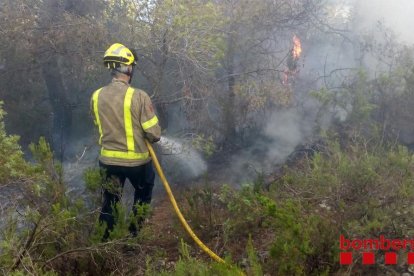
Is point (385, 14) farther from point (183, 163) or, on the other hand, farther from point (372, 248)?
point (372, 248)

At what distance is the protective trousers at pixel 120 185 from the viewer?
Result: 355cm

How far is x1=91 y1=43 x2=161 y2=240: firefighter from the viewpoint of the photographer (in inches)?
142

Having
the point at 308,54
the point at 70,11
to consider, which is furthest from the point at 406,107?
the point at 70,11

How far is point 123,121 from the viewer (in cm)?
360

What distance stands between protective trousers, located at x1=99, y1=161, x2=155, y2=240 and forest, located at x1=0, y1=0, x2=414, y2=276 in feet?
0.56

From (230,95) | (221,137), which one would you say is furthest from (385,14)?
(221,137)

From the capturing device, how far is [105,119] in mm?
3635

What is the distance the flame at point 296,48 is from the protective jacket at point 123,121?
3.75 meters

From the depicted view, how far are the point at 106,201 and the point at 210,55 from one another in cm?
259

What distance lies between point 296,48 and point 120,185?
4.42 m

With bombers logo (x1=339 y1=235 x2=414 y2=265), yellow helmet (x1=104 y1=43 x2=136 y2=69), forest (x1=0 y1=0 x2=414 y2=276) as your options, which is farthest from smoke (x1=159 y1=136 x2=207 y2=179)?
bombers logo (x1=339 y1=235 x2=414 y2=265)

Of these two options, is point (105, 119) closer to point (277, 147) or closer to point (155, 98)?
point (155, 98)

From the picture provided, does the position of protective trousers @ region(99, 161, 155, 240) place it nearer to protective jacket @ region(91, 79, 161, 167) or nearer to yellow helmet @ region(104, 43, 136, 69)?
protective jacket @ region(91, 79, 161, 167)

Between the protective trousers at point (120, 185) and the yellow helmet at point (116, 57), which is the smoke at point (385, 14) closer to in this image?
the yellow helmet at point (116, 57)
